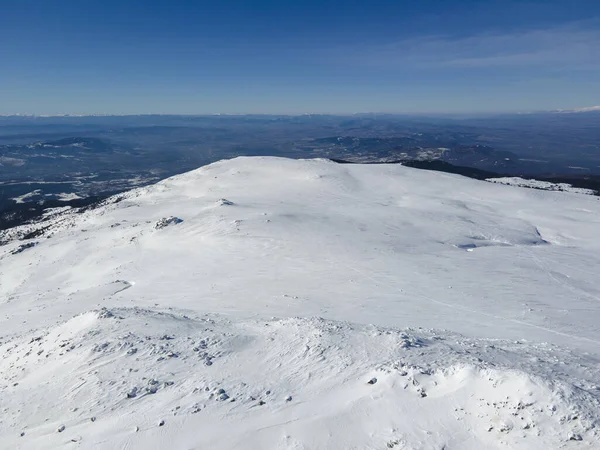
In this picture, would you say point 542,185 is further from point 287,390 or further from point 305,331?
point 287,390

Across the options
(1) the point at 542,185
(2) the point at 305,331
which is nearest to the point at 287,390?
(2) the point at 305,331

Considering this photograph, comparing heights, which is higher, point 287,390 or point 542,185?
point 287,390

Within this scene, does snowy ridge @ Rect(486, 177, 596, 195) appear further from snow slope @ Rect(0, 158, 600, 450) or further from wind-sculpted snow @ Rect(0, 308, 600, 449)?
wind-sculpted snow @ Rect(0, 308, 600, 449)

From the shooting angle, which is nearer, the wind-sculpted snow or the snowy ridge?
the wind-sculpted snow

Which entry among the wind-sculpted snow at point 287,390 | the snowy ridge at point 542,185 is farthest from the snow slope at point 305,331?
the snowy ridge at point 542,185

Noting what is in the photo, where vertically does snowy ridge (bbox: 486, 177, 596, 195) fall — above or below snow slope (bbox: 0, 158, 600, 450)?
below

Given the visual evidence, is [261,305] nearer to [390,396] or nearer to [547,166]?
[390,396]

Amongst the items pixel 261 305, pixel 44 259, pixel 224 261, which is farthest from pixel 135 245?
pixel 261 305

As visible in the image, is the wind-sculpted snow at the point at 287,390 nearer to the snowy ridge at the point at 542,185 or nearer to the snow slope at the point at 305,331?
the snow slope at the point at 305,331

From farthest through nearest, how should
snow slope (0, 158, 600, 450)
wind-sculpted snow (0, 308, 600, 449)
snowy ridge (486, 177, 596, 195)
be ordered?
snowy ridge (486, 177, 596, 195) → snow slope (0, 158, 600, 450) → wind-sculpted snow (0, 308, 600, 449)

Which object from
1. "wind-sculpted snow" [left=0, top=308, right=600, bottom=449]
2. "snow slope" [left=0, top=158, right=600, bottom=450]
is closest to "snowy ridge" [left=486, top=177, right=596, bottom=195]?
"snow slope" [left=0, top=158, right=600, bottom=450]
